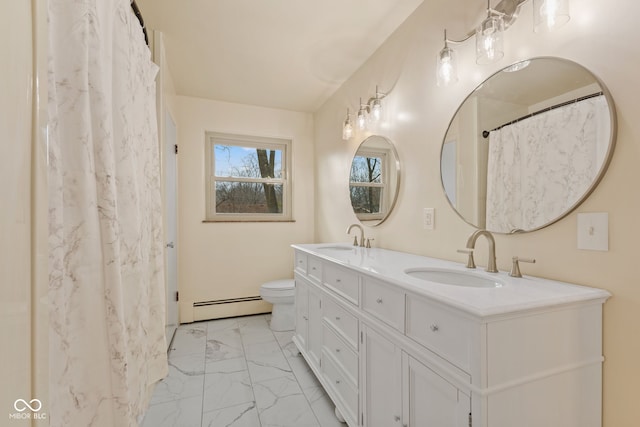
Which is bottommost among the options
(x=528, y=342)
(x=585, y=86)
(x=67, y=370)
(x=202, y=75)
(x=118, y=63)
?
(x=67, y=370)

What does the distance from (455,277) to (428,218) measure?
44cm

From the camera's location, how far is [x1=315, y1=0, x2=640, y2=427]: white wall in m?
0.87

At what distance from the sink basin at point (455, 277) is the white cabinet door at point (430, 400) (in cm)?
42

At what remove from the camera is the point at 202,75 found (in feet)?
8.35

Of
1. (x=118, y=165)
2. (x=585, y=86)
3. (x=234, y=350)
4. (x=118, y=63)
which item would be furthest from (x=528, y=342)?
(x=234, y=350)

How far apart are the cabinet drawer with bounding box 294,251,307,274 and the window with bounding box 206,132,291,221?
1.08 meters

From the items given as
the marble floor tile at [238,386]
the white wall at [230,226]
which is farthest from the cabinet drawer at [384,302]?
the white wall at [230,226]

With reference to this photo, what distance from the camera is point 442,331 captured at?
2.89 feet

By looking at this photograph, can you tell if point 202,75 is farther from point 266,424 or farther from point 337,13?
point 266,424

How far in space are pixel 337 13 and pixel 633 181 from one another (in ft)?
5.53

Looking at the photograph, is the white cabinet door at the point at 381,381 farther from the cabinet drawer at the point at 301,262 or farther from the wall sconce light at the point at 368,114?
the wall sconce light at the point at 368,114

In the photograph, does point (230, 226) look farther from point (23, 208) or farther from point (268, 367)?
point (23, 208)

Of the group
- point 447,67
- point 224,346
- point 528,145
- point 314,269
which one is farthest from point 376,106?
point 224,346

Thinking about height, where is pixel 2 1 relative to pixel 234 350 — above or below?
above
